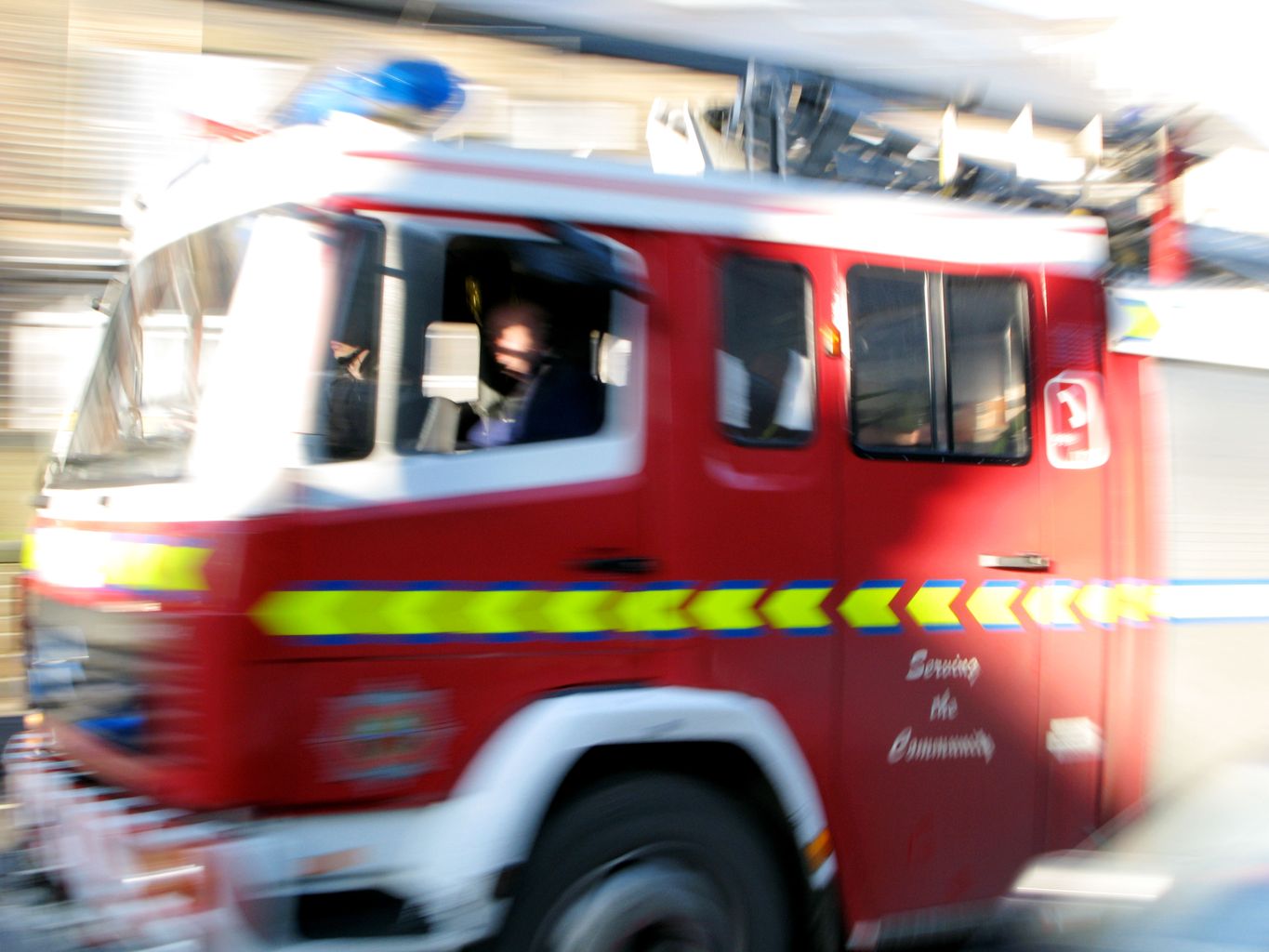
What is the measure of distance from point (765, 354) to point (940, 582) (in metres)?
0.93

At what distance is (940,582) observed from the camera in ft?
12.8

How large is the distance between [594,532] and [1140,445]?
2.13 meters

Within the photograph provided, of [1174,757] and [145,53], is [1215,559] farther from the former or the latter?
[145,53]

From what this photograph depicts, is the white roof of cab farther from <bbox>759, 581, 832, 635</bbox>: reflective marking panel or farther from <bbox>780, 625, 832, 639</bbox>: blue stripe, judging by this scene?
<bbox>780, 625, 832, 639</bbox>: blue stripe

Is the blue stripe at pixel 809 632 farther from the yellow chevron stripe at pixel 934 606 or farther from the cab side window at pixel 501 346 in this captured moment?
the cab side window at pixel 501 346

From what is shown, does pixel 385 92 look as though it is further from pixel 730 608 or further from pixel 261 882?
pixel 261 882

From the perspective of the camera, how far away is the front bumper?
2.78 m

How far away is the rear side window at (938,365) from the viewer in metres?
3.85

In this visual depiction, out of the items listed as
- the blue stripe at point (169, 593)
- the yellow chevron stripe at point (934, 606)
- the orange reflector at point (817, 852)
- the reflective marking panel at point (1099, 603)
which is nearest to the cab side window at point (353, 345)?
the blue stripe at point (169, 593)

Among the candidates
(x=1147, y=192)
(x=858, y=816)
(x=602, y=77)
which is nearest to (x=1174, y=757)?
(x=858, y=816)

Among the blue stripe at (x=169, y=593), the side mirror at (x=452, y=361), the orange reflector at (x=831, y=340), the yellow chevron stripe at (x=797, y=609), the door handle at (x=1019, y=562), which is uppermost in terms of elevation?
the orange reflector at (x=831, y=340)

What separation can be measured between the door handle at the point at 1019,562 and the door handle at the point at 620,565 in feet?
3.98

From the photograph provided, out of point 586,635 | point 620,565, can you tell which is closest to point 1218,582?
point 620,565

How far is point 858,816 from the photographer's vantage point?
146 inches
